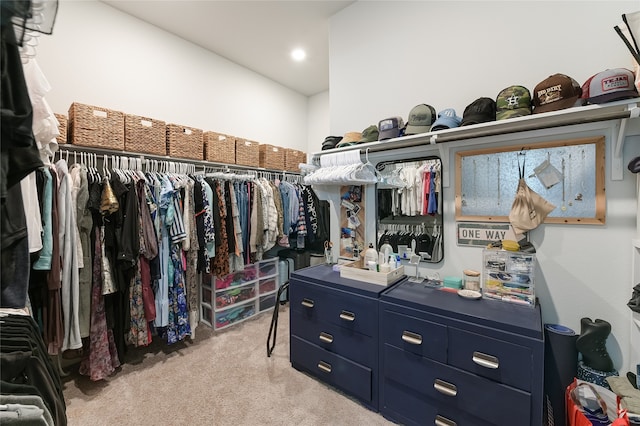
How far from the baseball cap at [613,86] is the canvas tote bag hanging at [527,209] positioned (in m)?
0.52

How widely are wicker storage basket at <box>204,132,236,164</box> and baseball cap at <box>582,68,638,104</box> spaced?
2.90 m

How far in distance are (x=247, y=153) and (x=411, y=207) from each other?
207 cm

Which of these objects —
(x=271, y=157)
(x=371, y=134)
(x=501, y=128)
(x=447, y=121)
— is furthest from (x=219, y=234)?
(x=501, y=128)

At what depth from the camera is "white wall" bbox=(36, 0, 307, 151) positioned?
2.27 m

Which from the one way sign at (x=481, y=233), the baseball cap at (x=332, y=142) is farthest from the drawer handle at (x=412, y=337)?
the baseball cap at (x=332, y=142)

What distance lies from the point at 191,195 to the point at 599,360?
9.82 ft

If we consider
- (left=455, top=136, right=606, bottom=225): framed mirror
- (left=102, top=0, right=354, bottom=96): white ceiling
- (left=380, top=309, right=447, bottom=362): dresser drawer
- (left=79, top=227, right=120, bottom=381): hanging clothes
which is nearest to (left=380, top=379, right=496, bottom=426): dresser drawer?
(left=380, top=309, right=447, bottom=362): dresser drawer

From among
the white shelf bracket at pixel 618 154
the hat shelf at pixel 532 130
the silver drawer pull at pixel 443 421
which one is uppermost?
the hat shelf at pixel 532 130

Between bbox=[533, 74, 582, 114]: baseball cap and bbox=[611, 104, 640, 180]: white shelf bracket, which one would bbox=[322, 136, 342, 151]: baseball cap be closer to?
bbox=[533, 74, 582, 114]: baseball cap

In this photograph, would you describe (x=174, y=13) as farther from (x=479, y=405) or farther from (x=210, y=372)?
(x=479, y=405)

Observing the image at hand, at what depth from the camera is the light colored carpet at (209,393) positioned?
1.67 meters

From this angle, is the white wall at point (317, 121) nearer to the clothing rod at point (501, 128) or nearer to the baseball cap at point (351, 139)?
the baseball cap at point (351, 139)

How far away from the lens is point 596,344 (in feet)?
4.47

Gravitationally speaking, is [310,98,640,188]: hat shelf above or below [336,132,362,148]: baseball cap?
below
